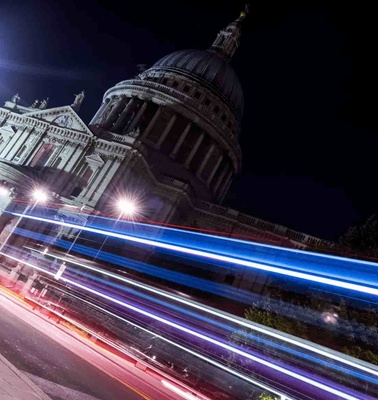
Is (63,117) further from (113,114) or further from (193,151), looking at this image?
(193,151)

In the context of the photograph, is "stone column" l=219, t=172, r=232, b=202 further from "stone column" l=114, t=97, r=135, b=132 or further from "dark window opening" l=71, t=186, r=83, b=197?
"dark window opening" l=71, t=186, r=83, b=197

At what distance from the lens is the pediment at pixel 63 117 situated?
36688 mm

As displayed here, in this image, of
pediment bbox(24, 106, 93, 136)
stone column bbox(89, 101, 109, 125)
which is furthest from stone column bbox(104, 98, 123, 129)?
pediment bbox(24, 106, 93, 136)

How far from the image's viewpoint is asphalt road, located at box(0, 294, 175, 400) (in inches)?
239

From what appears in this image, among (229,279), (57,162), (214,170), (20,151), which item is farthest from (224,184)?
(20,151)

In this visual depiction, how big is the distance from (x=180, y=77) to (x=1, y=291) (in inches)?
1882

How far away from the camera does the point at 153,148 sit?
1861 inches

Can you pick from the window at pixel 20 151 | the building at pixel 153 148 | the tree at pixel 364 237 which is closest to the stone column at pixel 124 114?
the building at pixel 153 148

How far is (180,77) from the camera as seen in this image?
54656 millimetres

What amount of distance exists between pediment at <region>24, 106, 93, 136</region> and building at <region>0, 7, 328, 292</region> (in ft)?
0.37

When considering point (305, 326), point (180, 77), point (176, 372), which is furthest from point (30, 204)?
point (180, 77)

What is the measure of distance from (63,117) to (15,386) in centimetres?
3706

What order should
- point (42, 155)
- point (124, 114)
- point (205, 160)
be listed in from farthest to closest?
1. point (205, 160)
2. point (124, 114)
3. point (42, 155)

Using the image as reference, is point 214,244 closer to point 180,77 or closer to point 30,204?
point 30,204
